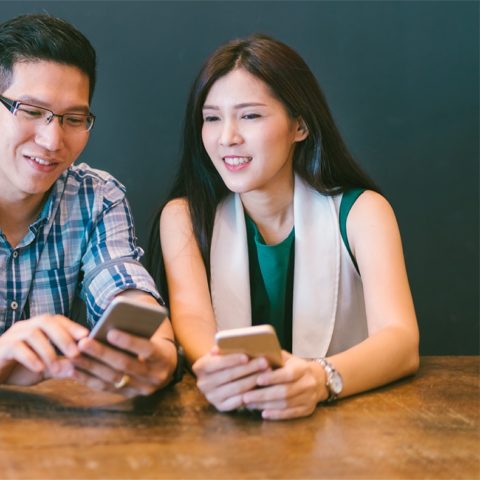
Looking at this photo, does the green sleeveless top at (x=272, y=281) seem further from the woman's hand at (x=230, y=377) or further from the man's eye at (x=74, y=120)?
the woman's hand at (x=230, y=377)

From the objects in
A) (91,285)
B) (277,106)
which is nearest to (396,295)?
(277,106)

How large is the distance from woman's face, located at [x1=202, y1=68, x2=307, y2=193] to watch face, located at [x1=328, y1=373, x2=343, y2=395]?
0.62m

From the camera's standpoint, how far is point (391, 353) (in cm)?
159

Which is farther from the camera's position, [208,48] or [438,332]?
[438,332]

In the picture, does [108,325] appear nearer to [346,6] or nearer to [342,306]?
[342,306]

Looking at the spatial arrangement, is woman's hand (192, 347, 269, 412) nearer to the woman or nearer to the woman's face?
the woman

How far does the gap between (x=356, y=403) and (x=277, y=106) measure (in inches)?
31.6

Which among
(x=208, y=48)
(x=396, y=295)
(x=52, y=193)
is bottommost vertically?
(x=396, y=295)

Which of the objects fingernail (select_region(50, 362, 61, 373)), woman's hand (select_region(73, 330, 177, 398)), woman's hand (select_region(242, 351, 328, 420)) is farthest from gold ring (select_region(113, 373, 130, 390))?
woman's hand (select_region(242, 351, 328, 420))

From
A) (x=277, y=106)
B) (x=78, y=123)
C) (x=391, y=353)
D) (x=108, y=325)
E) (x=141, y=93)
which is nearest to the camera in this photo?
(x=108, y=325)

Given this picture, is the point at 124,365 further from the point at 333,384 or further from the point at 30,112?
the point at 30,112

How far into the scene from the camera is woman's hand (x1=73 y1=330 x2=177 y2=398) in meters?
1.33

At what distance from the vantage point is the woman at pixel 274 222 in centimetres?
187

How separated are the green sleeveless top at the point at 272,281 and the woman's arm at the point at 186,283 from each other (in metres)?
0.17
